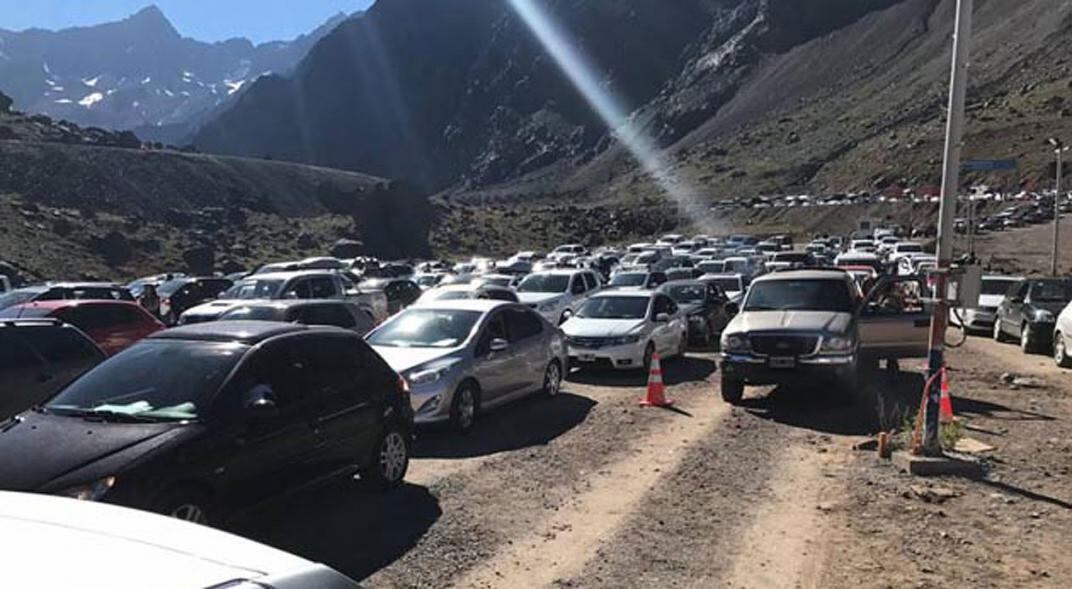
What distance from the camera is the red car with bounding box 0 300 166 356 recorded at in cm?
1324

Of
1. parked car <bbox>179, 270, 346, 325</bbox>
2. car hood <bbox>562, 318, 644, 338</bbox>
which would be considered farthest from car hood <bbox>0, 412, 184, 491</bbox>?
parked car <bbox>179, 270, 346, 325</bbox>

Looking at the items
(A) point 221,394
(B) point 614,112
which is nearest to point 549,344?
(A) point 221,394

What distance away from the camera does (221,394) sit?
6.20m

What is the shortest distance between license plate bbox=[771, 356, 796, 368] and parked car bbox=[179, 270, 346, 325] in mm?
10203

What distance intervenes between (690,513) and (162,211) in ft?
217

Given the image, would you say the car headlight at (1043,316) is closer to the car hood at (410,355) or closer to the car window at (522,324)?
the car window at (522,324)

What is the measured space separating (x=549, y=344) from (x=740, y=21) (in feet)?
592

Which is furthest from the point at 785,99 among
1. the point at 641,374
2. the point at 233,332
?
the point at 233,332

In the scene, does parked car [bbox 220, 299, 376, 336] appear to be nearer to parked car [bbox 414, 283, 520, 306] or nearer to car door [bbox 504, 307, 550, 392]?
car door [bbox 504, 307, 550, 392]

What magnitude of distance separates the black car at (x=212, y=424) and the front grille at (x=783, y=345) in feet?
20.0

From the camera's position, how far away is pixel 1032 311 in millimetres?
18453

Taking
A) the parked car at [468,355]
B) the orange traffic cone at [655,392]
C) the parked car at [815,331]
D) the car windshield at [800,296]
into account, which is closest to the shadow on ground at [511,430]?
the parked car at [468,355]

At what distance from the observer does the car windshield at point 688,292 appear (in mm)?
21031

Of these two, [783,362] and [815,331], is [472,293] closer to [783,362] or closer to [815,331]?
[783,362]
